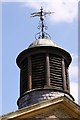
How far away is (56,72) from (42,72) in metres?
0.69

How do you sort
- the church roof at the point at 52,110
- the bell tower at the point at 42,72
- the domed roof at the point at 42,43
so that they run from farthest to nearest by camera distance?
the domed roof at the point at 42,43 → the bell tower at the point at 42,72 → the church roof at the point at 52,110

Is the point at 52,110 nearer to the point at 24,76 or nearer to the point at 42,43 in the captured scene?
the point at 24,76

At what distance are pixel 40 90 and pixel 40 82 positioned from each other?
592mm

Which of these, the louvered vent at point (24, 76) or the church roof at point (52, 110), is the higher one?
the louvered vent at point (24, 76)

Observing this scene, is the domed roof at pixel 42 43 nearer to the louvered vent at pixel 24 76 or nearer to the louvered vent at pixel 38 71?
the louvered vent at pixel 38 71

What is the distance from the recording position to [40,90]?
789 inches

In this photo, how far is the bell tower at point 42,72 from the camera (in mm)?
20078

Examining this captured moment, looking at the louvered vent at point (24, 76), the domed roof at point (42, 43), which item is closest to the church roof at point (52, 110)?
the louvered vent at point (24, 76)

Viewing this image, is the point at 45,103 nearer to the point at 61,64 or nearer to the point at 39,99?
the point at 39,99

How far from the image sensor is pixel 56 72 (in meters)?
20.9

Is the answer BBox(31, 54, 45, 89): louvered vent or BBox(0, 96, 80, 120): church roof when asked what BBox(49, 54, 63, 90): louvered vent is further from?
BBox(0, 96, 80, 120): church roof

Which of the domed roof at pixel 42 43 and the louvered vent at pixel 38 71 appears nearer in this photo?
the louvered vent at pixel 38 71

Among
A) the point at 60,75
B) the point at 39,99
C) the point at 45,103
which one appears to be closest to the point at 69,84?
the point at 60,75

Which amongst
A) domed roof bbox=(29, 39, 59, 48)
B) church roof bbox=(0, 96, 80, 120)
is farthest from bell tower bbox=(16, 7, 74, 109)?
church roof bbox=(0, 96, 80, 120)
